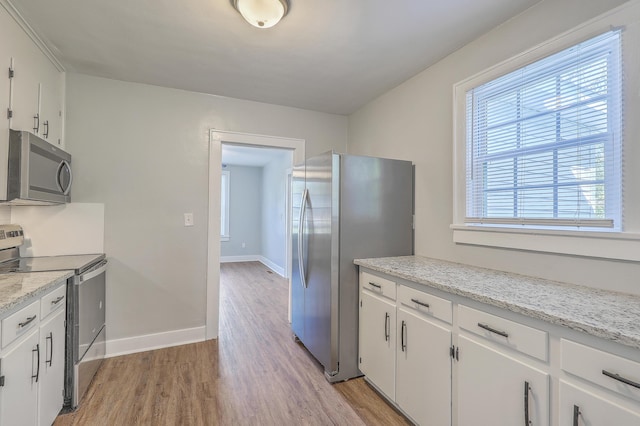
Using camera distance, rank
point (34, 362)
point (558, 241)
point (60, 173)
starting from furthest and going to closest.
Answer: point (60, 173) < point (558, 241) < point (34, 362)

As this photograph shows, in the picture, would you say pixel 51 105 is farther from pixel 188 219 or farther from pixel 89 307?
pixel 89 307

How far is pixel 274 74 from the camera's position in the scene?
2.53 m

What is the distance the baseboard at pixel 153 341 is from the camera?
2.61 meters

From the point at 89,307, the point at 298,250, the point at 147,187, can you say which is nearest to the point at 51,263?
the point at 89,307

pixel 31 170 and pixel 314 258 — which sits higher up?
pixel 31 170

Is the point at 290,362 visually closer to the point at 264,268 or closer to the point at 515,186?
the point at 515,186

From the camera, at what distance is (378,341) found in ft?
6.64

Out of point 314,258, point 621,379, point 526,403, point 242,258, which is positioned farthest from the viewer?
point 242,258

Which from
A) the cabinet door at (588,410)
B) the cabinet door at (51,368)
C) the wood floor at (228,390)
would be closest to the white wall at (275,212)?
the wood floor at (228,390)

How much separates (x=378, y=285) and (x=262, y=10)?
181cm

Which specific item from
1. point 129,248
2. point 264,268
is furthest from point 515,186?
point 264,268

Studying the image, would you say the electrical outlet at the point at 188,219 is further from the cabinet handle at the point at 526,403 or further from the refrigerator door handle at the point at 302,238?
the cabinet handle at the point at 526,403

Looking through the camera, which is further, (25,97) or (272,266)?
(272,266)

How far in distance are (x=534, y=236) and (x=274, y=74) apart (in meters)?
2.25
